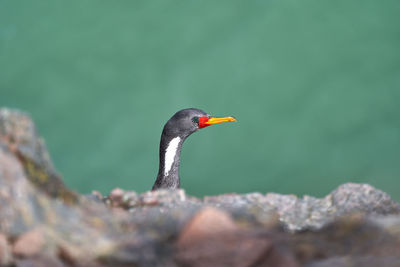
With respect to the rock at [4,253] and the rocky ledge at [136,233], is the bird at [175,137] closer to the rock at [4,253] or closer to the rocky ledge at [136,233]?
the rocky ledge at [136,233]

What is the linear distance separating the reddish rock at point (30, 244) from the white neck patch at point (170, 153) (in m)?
4.20

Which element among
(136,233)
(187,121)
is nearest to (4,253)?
(136,233)

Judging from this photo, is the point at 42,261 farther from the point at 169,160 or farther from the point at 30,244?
the point at 169,160

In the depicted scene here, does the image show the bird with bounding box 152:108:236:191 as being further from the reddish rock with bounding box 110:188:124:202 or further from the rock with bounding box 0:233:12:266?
the rock with bounding box 0:233:12:266

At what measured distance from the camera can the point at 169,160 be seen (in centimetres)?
673

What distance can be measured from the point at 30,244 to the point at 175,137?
13.9 ft

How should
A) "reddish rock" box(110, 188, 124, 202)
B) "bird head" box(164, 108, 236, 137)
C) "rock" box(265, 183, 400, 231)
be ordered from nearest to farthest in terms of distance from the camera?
"rock" box(265, 183, 400, 231) → "reddish rock" box(110, 188, 124, 202) → "bird head" box(164, 108, 236, 137)

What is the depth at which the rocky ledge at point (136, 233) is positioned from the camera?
97.3 inches

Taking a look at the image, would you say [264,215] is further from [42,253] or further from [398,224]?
[42,253]

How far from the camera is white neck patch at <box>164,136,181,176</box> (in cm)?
670

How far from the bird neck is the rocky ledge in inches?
141

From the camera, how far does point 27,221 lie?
2590 millimetres

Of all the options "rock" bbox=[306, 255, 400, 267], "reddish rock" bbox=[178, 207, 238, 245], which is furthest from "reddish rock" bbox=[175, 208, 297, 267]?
"rock" bbox=[306, 255, 400, 267]

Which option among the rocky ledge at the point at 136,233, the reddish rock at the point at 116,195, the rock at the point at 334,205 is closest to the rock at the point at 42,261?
the rocky ledge at the point at 136,233
